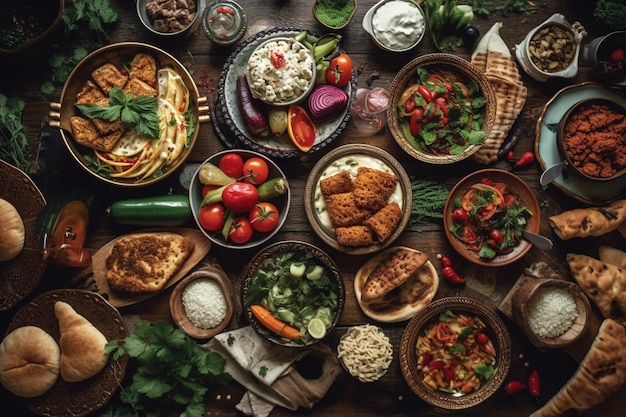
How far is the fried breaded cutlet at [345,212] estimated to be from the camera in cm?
452

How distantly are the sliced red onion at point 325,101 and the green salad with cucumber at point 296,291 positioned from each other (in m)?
1.06

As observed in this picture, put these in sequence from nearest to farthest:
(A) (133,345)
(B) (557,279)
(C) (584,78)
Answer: (A) (133,345)
(B) (557,279)
(C) (584,78)

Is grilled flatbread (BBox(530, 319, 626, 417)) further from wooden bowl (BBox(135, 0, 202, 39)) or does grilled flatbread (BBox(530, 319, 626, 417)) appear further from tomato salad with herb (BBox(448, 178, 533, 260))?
wooden bowl (BBox(135, 0, 202, 39))

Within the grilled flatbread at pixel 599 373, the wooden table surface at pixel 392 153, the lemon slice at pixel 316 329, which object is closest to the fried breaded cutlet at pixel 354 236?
the wooden table surface at pixel 392 153

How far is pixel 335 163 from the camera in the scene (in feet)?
15.4

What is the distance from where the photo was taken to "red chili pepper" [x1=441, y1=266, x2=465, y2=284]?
4668mm

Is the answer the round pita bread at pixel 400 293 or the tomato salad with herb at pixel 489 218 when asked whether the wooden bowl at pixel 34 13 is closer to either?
the round pita bread at pixel 400 293

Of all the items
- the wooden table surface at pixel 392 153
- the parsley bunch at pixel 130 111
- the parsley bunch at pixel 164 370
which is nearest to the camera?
the parsley bunch at pixel 164 370

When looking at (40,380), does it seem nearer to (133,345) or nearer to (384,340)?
(133,345)

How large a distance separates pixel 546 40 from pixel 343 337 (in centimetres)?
280

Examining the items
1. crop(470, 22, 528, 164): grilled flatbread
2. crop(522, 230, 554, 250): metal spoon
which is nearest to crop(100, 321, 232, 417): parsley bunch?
crop(522, 230, 554, 250): metal spoon

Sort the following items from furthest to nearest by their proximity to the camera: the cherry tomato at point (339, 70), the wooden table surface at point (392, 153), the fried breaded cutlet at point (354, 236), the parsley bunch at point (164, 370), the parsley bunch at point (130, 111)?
1. the wooden table surface at point (392, 153)
2. the cherry tomato at point (339, 70)
3. the fried breaded cutlet at point (354, 236)
4. the parsley bunch at point (130, 111)
5. the parsley bunch at point (164, 370)

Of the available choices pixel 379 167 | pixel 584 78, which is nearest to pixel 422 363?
pixel 379 167

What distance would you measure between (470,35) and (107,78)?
282cm
